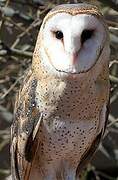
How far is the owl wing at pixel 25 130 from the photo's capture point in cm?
320

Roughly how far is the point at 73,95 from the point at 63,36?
0.28 metres

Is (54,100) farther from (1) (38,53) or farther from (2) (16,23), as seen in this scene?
(2) (16,23)

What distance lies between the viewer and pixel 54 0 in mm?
4281

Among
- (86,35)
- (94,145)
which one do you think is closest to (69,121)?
(94,145)

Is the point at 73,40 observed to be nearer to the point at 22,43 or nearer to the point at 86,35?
the point at 86,35

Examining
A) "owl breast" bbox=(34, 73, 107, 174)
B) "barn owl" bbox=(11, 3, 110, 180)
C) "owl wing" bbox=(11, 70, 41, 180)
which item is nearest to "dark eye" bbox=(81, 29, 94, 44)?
"barn owl" bbox=(11, 3, 110, 180)

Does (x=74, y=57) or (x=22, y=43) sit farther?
(x=22, y=43)

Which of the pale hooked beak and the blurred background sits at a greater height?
the pale hooked beak

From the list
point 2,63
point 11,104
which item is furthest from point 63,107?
point 11,104

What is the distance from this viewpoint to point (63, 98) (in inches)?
120

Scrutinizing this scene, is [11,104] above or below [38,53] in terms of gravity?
below

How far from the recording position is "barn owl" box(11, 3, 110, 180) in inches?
113

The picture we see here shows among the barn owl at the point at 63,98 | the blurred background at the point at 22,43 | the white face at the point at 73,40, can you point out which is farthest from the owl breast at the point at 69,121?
the blurred background at the point at 22,43

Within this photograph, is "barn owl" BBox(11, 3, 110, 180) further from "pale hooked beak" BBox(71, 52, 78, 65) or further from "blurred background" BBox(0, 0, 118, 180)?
"blurred background" BBox(0, 0, 118, 180)
